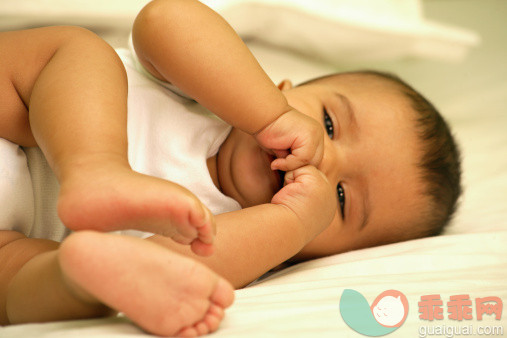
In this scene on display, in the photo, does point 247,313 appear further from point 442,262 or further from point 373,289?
point 442,262

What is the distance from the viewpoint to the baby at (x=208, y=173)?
1.92ft

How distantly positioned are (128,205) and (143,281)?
0.10 metres

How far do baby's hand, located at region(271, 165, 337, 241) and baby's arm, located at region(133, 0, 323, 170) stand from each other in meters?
0.04

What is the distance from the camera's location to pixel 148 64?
110cm

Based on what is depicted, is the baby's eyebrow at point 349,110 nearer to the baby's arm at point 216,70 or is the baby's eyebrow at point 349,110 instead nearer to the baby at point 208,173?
the baby at point 208,173

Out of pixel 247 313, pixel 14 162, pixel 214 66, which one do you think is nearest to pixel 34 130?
pixel 14 162

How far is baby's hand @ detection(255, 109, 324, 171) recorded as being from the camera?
3.29 ft

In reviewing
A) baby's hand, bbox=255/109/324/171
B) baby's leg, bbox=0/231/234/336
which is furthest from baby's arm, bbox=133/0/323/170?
baby's leg, bbox=0/231/234/336

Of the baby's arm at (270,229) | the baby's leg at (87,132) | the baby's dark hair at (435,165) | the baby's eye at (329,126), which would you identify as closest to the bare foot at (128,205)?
the baby's leg at (87,132)

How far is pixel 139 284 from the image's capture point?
1.84 feet

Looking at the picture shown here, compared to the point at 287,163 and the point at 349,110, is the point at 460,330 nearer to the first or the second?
the point at 287,163

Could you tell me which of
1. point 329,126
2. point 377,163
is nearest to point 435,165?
point 377,163

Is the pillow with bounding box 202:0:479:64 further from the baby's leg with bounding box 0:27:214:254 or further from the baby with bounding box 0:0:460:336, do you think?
the baby's leg with bounding box 0:27:214:254

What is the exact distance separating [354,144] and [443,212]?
0.32 metres
